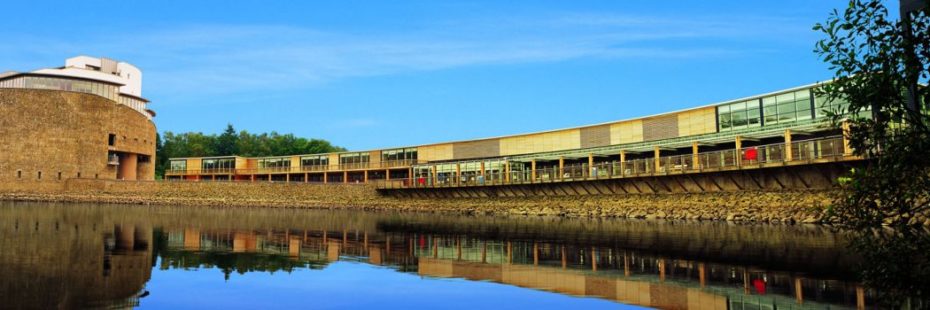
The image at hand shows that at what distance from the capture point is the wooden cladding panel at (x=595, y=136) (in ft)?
196

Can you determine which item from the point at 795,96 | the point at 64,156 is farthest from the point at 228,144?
the point at 795,96

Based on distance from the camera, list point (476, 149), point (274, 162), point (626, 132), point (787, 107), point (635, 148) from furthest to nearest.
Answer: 1. point (274, 162)
2. point (476, 149)
3. point (626, 132)
4. point (635, 148)
5. point (787, 107)

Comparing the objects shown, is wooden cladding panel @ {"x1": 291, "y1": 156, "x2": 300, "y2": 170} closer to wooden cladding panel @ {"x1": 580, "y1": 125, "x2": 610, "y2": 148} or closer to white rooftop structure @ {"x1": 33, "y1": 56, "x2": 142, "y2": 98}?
white rooftop structure @ {"x1": 33, "y1": 56, "x2": 142, "y2": 98}

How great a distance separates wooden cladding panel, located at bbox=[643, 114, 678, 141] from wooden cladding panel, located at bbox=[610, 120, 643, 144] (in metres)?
0.59

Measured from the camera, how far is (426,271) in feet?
55.3

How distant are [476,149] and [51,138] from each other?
172ft

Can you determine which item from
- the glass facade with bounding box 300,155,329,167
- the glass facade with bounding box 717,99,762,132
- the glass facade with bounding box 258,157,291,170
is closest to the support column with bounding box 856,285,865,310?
the glass facade with bounding box 717,99,762,132

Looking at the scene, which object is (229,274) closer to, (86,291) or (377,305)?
(86,291)

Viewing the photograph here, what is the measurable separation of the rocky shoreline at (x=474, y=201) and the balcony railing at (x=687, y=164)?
1.71 m

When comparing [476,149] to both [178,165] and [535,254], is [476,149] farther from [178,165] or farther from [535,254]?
[178,165]

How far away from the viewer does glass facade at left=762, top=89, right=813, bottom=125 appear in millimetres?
43000

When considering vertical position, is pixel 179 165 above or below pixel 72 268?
above

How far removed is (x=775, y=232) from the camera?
91.9ft

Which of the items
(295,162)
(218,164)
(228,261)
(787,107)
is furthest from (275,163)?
(228,261)
